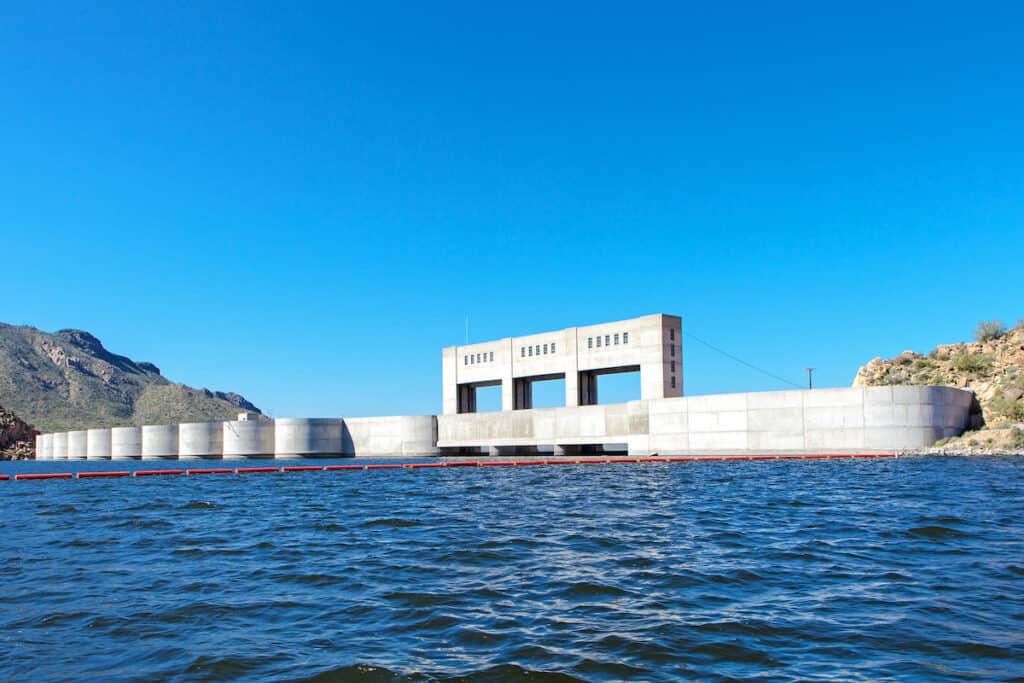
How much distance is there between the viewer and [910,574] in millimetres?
11430

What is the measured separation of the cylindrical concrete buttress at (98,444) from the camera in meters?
109

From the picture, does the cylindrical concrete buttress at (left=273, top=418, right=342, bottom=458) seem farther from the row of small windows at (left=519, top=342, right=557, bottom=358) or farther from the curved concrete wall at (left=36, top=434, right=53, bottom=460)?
the curved concrete wall at (left=36, top=434, right=53, bottom=460)

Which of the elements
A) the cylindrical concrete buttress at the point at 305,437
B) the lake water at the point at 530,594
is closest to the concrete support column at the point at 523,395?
the cylindrical concrete buttress at the point at 305,437

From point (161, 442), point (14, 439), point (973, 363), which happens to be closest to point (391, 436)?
point (161, 442)

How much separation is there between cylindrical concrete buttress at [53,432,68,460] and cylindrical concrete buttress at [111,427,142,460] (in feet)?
60.8

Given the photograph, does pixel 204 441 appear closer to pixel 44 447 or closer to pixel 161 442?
pixel 161 442

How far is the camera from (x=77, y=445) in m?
116

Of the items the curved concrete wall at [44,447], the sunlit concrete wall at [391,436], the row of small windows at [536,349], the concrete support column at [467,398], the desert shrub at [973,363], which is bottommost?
the curved concrete wall at [44,447]

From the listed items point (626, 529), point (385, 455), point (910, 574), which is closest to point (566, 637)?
point (910, 574)

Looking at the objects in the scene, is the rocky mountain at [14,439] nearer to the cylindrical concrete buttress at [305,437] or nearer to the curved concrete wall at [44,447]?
Answer: the curved concrete wall at [44,447]

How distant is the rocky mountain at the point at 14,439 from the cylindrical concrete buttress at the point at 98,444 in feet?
109

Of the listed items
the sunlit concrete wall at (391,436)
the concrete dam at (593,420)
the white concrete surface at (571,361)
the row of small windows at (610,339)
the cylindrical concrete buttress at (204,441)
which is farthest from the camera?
the cylindrical concrete buttress at (204,441)

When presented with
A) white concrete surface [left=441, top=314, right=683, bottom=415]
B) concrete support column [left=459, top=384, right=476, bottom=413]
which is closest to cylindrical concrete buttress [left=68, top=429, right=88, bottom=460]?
white concrete surface [left=441, top=314, right=683, bottom=415]

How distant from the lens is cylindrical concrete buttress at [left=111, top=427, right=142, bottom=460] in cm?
10406
